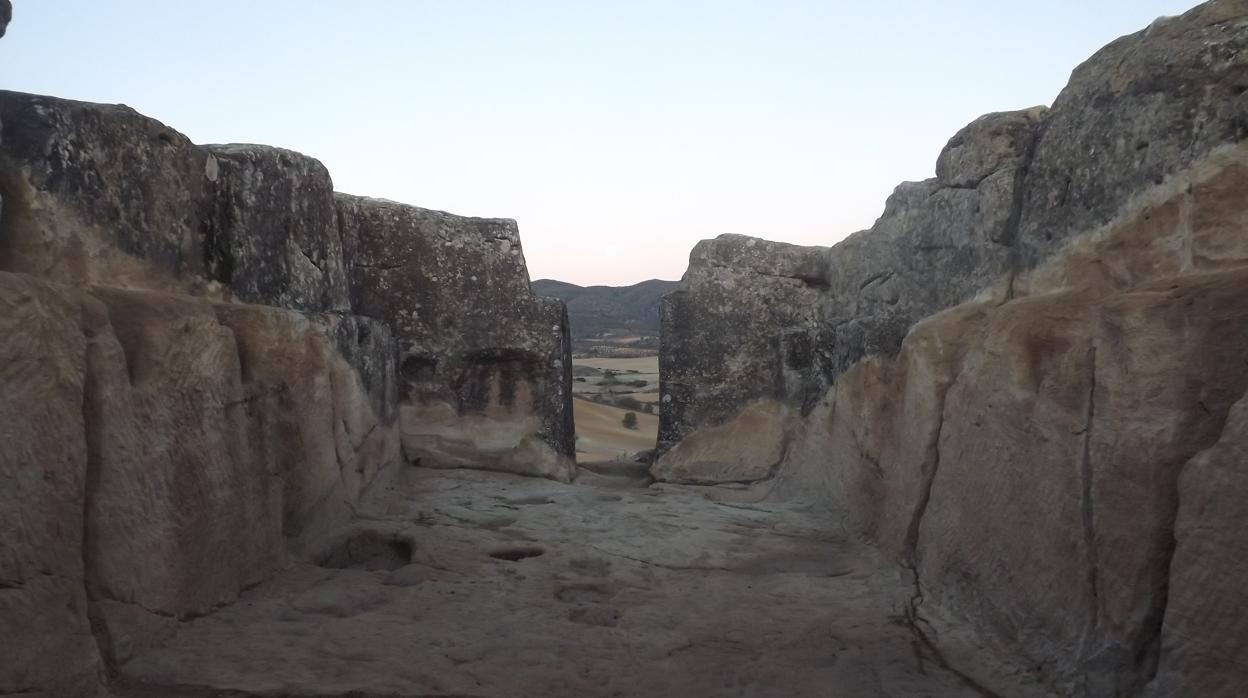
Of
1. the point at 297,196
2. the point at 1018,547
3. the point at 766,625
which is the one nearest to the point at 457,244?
the point at 297,196

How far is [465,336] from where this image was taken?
5641 mm

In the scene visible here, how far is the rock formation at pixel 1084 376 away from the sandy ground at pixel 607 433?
19.6 feet

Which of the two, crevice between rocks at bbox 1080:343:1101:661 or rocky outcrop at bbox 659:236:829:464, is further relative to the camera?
rocky outcrop at bbox 659:236:829:464

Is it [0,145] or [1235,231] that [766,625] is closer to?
[1235,231]

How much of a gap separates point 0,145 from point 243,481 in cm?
114

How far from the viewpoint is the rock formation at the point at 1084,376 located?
2.09 m

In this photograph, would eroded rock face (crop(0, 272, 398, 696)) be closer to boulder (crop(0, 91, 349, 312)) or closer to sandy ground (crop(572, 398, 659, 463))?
boulder (crop(0, 91, 349, 312))

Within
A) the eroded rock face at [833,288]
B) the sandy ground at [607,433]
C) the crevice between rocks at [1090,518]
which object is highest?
the eroded rock face at [833,288]

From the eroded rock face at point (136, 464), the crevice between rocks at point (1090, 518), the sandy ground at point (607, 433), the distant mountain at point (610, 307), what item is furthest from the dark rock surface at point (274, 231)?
the distant mountain at point (610, 307)

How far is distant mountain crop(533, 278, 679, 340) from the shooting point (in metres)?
34.1

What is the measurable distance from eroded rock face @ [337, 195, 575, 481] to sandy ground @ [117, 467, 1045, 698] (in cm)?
106

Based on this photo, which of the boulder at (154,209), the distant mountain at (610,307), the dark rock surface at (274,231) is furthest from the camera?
A: the distant mountain at (610,307)

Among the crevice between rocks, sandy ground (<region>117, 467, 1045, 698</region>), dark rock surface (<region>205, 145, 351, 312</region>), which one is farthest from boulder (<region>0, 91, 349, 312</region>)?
the crevice between rocks

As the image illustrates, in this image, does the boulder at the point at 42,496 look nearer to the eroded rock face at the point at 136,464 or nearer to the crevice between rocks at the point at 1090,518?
the eroded rock face at the point at 136,464
